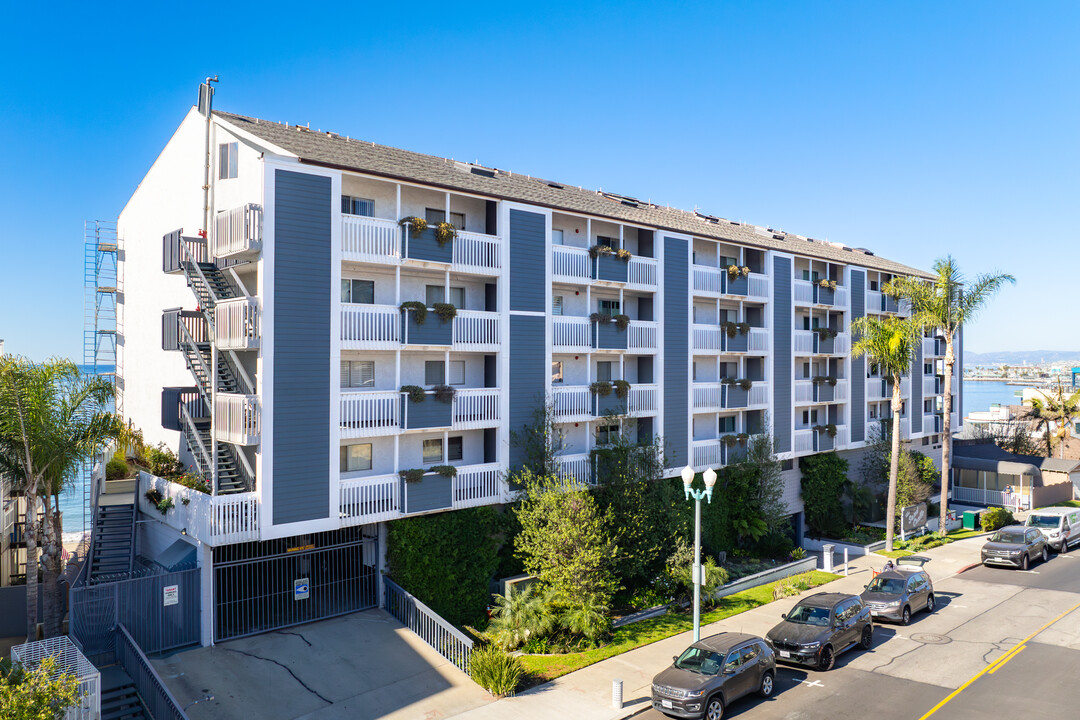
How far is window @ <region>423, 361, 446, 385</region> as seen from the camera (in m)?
24.9

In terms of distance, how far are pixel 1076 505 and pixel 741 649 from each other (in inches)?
1771

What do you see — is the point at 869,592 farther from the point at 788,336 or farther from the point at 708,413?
the point at 788,336

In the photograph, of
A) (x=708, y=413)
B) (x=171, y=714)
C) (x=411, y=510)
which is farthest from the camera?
(x=708, y=413)

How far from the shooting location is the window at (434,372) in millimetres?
24909

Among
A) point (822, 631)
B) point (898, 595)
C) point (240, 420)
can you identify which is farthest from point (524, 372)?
point (898, 595)

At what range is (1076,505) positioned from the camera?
1922 inches

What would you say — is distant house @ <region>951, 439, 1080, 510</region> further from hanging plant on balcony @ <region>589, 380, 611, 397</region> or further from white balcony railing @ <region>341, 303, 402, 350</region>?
white balcony railing @ <region>341, 303, 402, 350</region>

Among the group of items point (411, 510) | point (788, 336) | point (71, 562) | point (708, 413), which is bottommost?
point (71, 562)

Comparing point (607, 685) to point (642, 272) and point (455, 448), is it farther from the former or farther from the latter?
point (642, 272)

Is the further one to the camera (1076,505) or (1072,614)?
(1076,505)

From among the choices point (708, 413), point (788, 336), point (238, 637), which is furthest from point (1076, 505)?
point (238, 637)

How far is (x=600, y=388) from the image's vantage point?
2839 centimetres

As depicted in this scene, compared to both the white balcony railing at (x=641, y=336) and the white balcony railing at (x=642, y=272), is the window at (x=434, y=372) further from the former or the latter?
the white balcony railing at (x=642, y=272)

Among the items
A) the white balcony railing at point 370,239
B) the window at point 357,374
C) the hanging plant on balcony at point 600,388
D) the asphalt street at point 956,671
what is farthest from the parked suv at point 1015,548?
the white balcony railing at point 370,239
